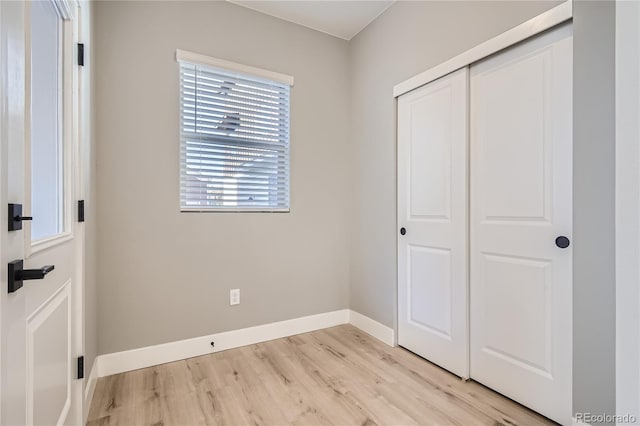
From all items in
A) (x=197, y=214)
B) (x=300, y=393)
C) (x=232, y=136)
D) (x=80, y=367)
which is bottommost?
(x=300, y=393)

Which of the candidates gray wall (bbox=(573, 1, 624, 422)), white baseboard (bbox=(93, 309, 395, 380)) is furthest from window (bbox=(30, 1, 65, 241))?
gray wall (bbox=(573, 1, 624, 422))

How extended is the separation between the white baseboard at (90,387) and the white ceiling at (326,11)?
2.81 metres

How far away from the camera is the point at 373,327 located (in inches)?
109

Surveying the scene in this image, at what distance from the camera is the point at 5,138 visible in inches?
26.1

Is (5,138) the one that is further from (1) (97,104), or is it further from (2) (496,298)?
(2) (496,298)

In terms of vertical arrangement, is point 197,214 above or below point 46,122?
below

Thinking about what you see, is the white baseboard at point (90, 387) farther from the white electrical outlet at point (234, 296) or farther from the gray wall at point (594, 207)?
the gray wall at point (594, 207)

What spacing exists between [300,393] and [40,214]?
1.60 metres

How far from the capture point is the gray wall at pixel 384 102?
208 cm

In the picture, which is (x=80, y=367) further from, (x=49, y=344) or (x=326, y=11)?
(x=326, y=11)

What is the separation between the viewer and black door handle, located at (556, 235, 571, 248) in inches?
61.2

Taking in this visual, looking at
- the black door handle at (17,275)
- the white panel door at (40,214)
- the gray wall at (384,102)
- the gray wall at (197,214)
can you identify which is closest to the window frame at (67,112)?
the white panel door at (40,214)

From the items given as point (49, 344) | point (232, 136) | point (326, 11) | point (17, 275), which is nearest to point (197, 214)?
point (232, 136)

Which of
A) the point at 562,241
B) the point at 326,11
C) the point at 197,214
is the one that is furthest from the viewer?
the point at 326,11
